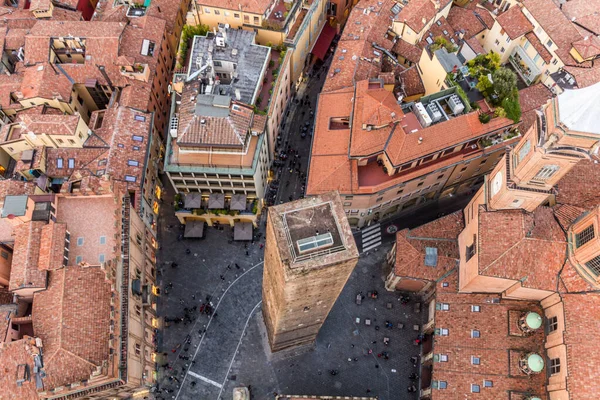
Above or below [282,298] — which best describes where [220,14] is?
above

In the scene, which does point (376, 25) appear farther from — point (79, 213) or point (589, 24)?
point (79, 213)

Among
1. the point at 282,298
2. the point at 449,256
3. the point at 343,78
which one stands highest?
the point at 343,78

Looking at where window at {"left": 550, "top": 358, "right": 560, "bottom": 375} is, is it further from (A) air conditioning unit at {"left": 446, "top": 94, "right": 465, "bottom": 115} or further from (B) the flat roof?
(A) air conditioning unit at {"left": 446, "top": 94, "right": 465, "bottom": 115}

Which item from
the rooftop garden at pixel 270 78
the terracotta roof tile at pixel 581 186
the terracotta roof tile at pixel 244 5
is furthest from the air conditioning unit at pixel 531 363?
the terracotta roof tile at pixel 244 5

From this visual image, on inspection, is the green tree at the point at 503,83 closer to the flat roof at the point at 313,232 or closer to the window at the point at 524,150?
the window at the point at 524,150

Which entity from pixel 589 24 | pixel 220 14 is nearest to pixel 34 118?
pixel 220 14

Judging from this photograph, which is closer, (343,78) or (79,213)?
(79,213)
